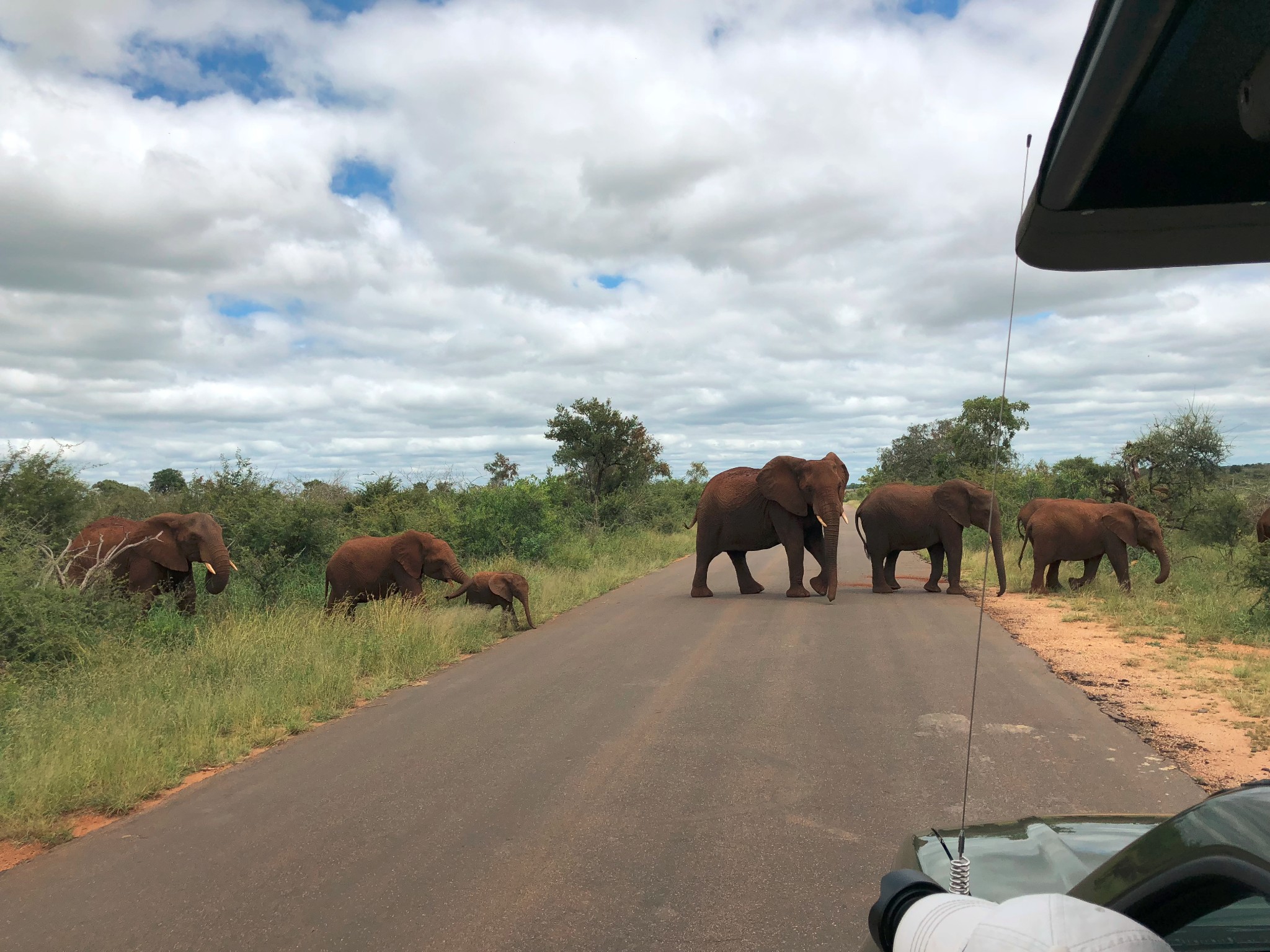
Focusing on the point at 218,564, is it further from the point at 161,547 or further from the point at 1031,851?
the point at 1031,851

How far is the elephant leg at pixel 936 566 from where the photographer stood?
1650 cm

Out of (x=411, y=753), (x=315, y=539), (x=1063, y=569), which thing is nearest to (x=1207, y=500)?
(x=1063, y=569)

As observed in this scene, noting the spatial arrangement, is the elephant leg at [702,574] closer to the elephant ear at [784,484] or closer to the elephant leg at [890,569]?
the elephant ear at [784,484]

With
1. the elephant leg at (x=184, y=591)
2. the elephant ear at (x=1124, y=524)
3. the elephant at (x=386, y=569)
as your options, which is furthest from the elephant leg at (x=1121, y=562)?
the elephant leg at (x=184, y=591)

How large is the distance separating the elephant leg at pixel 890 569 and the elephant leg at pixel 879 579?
0.78ft

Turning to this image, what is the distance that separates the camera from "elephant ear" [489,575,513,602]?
12555 millimetres

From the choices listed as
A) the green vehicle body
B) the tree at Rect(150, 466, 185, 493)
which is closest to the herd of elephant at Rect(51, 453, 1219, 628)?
the green vehicle body

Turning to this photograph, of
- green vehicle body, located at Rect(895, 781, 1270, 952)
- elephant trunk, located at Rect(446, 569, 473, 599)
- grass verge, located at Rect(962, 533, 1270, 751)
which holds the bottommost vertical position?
grass verge, located at Rect(962, 533, 1270, 751)

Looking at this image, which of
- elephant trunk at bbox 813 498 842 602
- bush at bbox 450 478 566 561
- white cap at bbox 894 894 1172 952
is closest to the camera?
white cap at bbox 894 894 1172 952

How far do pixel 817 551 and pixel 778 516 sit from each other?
3.14 feet

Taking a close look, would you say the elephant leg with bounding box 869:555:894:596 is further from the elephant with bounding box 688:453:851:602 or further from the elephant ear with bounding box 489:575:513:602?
the elephant ear with bounding box 489:575:513:602

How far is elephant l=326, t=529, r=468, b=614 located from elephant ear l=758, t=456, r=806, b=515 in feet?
18.8

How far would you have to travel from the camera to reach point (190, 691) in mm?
7750

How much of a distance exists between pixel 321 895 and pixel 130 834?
1.73 metres
